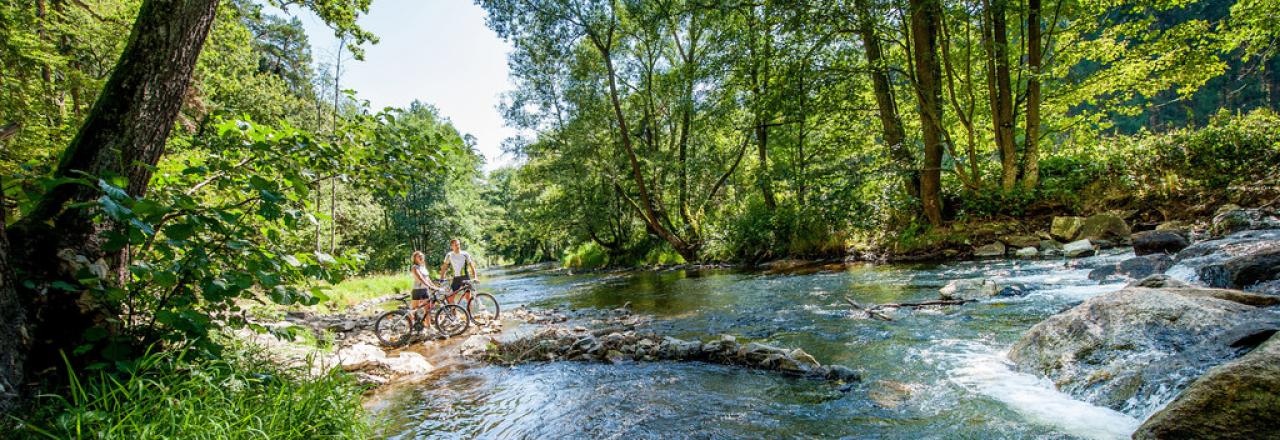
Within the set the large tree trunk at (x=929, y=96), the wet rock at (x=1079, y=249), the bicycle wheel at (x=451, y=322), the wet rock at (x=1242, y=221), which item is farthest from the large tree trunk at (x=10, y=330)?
the large tree trunk at (x=929, y=96)

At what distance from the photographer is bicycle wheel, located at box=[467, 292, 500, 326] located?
32.8ft

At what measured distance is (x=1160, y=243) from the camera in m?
8.58

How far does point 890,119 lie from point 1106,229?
6.02 m

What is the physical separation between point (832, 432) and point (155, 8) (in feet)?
17.9

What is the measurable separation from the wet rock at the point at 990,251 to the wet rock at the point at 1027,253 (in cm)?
40

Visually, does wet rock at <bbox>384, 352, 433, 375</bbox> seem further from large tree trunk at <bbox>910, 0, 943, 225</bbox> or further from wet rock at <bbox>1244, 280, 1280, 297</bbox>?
large tree trunk at <bbox>910, 0, 943, 225</bbox>

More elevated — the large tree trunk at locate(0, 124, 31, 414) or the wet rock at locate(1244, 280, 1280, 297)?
the large tree trunk at locate(0, 124, 31, 414)

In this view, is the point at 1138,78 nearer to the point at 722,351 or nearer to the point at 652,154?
the point at 652,154

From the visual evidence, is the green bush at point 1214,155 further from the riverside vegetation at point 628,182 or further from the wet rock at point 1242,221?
the wet rock at point 1242,221

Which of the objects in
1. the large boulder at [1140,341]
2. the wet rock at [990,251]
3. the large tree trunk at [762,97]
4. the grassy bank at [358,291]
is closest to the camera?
the large boulder at [1140,341]

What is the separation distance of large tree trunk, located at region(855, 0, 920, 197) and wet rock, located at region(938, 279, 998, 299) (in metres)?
7.19

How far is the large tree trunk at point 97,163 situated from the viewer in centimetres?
284

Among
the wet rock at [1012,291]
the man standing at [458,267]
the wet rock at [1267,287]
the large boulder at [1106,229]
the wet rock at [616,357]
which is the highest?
the man standing at [458,267]

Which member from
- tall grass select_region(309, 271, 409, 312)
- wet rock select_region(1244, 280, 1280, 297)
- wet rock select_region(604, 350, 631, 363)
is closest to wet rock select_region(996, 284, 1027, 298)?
wet rock select_region(1244, 280, 1280, 297)
